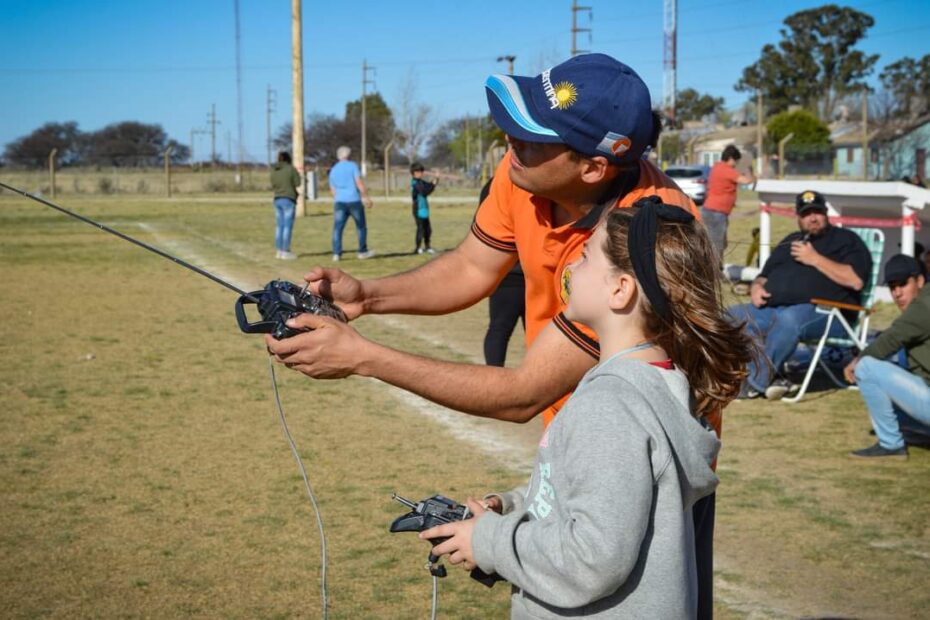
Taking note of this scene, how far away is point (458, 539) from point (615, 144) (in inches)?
42.4

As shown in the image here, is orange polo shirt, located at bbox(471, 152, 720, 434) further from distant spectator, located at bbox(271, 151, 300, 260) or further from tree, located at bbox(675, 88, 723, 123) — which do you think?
tree, located at bbox(675, 88, 723, 123)

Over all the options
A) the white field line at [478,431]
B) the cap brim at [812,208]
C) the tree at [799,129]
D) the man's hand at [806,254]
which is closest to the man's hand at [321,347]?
the white field line at [478,431]

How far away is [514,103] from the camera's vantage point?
281 cm

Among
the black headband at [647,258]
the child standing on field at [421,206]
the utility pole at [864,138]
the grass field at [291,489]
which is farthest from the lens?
the utility pole at [864,138]

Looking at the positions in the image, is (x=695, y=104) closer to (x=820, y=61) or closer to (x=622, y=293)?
(x=820, y=61)

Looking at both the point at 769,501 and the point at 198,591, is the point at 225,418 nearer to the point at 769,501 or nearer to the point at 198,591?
the point at 198,591

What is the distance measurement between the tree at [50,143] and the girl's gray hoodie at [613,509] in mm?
91703

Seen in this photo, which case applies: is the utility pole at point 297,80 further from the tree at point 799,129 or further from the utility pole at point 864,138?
the tree at point 799,129

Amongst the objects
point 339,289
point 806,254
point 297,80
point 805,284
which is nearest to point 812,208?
point 806,254

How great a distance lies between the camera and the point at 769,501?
5801mm

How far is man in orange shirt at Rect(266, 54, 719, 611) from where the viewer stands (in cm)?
267

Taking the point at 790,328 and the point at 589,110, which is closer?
the point at 589,110

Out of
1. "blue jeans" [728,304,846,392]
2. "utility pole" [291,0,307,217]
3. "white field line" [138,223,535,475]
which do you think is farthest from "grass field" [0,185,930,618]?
"utility pole" [291,0,307,217]

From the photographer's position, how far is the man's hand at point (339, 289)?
3361 millimetres
